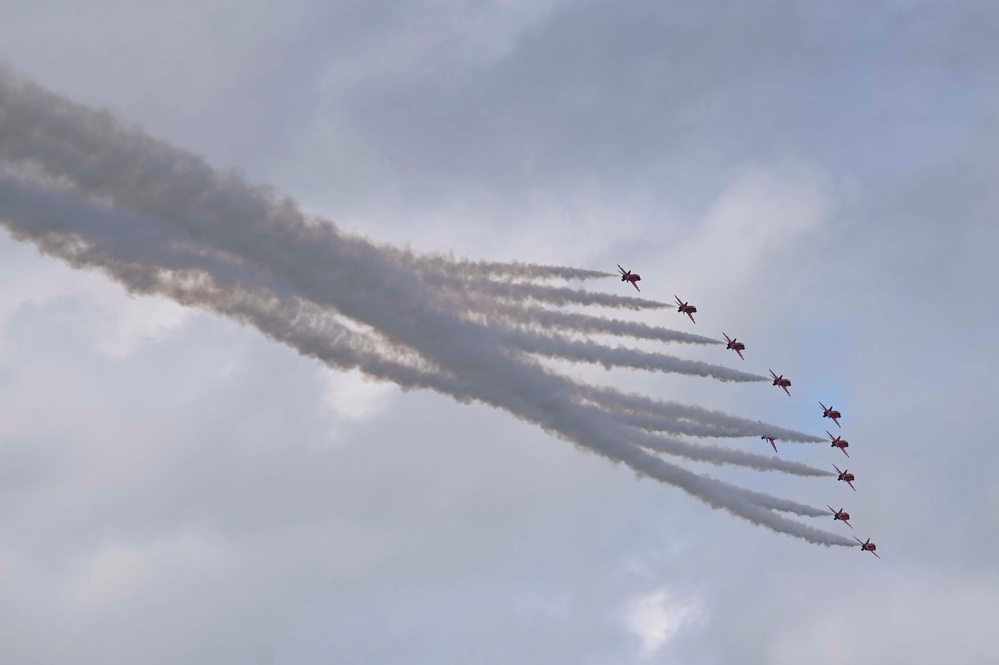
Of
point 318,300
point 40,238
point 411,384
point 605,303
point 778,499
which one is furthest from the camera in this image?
point 778,499

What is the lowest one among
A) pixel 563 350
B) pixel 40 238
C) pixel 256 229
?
pixel 40 238

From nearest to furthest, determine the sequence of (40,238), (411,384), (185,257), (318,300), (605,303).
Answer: (40,238) < (185,257) < (318,300) < (411,384) < (605,303)

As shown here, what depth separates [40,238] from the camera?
180 ft

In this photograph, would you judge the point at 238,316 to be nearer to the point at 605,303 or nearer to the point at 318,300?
the point at 318,300

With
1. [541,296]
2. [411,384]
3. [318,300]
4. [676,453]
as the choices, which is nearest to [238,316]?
[318,300]

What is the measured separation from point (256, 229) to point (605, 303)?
21300mm

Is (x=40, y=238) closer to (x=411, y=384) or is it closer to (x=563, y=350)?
(x=411, y=384)

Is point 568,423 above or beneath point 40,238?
above

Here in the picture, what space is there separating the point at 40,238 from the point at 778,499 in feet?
146

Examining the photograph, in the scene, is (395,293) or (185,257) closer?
(185,257)

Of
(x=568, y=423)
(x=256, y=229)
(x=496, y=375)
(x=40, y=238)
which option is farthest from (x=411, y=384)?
(x=40, y=238)

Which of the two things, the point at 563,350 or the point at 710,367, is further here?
the point at 710,367

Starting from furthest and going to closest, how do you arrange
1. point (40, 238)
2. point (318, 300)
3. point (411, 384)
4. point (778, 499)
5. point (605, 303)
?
point (778, 499)
point (605, 303)
point (411, 384)
point (318, 300)
point (40, 238)

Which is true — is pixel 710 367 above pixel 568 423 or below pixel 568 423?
above
